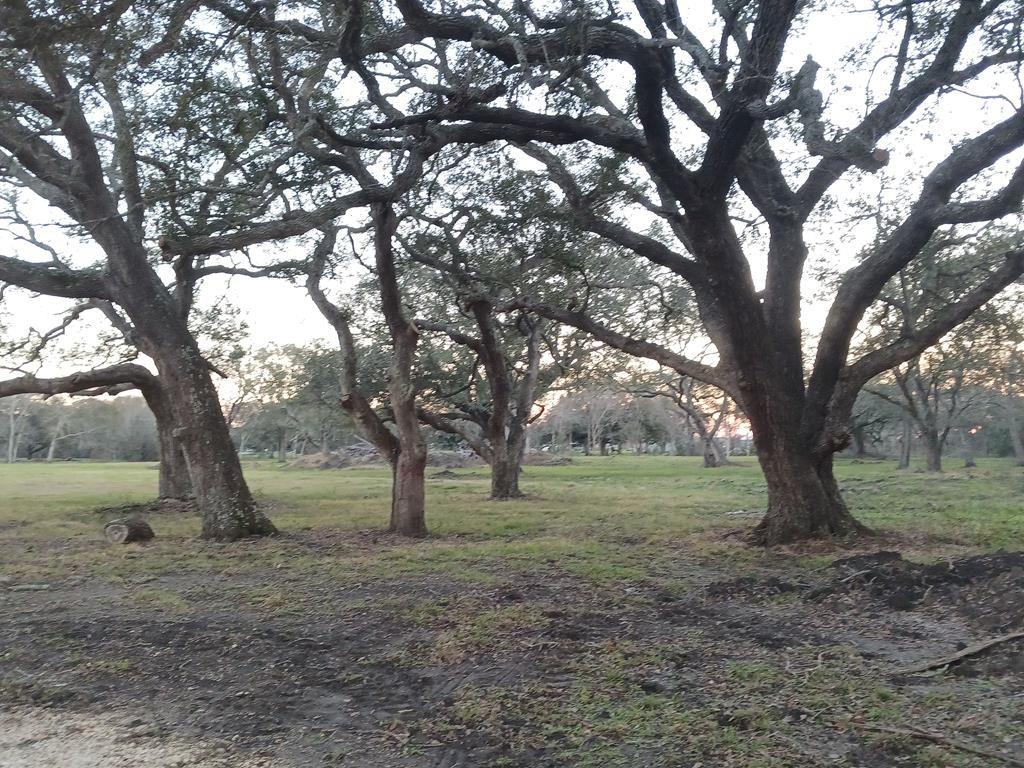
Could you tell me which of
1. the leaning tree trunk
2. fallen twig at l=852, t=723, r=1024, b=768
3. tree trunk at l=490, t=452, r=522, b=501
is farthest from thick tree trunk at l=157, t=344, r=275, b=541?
fallen twig at l=852, t=723, r=1024, b=768

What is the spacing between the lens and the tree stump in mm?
12164

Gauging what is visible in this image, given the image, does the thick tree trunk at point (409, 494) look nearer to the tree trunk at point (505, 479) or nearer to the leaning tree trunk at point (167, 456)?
the tree trunk at point (505, 479)

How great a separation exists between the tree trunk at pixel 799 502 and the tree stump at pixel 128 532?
8.94m

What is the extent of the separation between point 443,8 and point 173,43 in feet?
9.23

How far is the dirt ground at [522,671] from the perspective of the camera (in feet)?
13.1

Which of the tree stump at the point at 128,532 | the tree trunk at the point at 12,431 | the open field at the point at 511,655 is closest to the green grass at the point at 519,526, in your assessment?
the open field at the point at 511,655

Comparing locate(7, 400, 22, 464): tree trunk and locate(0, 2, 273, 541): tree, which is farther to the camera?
locate(7, 400, 22, 464): tree trunk

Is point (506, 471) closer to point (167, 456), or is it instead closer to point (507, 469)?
point (507, 469)

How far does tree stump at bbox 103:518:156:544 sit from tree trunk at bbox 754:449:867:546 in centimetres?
894

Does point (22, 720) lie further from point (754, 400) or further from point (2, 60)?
point (754, 400)

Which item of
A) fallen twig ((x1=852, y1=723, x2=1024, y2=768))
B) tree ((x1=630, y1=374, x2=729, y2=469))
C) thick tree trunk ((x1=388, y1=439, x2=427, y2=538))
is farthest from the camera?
tree ((x1=630, y1=374, x2=729, y2=469))

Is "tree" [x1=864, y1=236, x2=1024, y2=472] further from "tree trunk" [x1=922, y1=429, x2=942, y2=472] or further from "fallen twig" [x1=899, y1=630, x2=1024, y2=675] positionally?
"fallen twig" [x1=899, y1=630, x2=1024, y2=675]

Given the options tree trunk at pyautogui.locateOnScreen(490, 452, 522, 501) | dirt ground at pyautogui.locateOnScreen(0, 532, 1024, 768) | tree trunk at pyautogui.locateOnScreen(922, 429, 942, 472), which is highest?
tree trunk at pyautogui.locateOnScreen(922, 429, 942, 472)

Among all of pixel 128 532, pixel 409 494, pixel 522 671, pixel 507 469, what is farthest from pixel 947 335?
pixel 522 671
